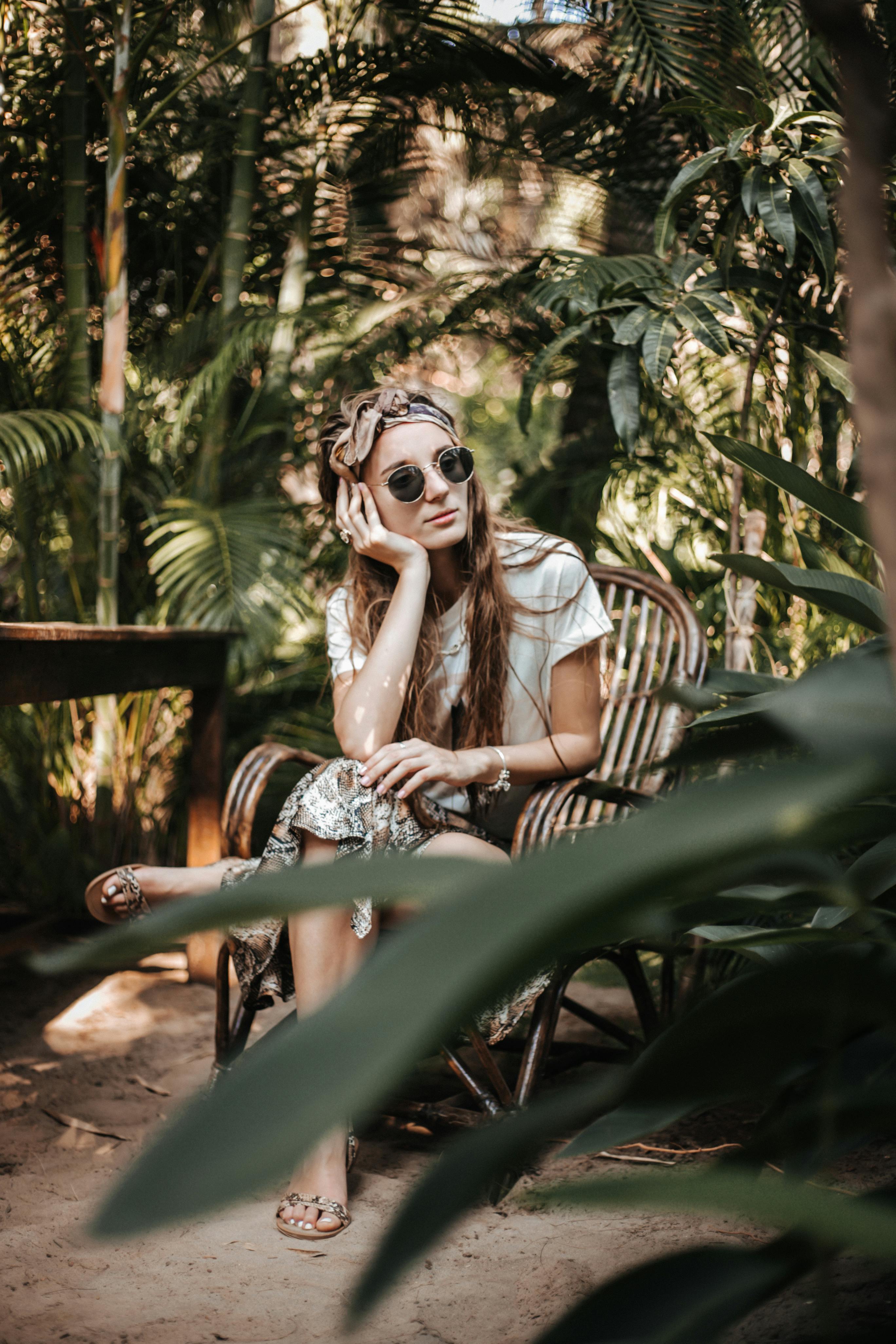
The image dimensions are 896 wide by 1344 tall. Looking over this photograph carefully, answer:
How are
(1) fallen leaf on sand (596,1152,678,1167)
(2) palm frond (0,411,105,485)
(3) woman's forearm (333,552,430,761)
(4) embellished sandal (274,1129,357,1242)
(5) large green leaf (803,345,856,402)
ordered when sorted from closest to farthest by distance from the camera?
(4) embellished sandal (274,1129,357,1242), (1) fallen leaf on sand (596,1152,678,1167), (3) woman's forearm (333,552,430,761), (5) large green leaf (803,345,856,402), (2) palm frond (0,411,105,485)

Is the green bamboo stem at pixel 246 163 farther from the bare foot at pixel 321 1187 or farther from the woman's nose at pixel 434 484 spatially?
the bare foot at pixel 321 1187

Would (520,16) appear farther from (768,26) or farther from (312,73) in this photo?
(768,26)

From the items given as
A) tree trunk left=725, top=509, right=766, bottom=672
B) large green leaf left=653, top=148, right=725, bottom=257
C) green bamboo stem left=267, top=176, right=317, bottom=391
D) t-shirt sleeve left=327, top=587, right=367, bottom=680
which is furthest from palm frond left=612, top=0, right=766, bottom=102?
t-shirt sleeve left=327, top=587, right=367, bottom=680

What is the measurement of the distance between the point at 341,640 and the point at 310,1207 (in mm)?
901

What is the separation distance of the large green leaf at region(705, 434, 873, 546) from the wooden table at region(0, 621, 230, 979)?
3.65 feet

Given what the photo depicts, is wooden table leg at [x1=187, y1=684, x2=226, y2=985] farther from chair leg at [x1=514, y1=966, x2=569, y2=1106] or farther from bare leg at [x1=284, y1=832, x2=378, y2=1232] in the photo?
chair leg at [x1=514, y1=966, x2=569, y2=1106]

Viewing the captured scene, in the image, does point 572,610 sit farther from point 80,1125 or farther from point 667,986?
point 80,1125

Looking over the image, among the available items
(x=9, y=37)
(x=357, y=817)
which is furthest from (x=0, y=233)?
(x=357, y=817)

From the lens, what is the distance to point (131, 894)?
60.1 inches

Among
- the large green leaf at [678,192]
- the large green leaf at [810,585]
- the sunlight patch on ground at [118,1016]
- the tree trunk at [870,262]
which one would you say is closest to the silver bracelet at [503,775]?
the large green leaf at [810,585]

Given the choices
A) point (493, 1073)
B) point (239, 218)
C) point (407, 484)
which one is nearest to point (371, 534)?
point (407, 484)

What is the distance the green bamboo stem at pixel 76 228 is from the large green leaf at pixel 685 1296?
2.50m

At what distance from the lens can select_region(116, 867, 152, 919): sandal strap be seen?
A: 5.01 ft

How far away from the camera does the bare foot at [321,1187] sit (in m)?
1.23
